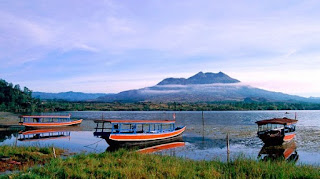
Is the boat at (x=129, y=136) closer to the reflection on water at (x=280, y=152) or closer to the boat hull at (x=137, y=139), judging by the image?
the boat hull at (x=137, y=139)

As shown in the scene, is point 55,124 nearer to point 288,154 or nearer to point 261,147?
point 261,147

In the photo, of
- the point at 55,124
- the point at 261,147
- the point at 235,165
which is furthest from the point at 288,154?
the point at 55,124

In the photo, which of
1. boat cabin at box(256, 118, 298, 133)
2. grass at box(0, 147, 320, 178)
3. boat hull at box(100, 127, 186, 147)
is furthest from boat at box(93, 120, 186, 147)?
grass at box(0, 147, 320, 178)

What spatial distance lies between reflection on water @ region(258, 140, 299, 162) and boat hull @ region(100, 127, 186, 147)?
10478mm

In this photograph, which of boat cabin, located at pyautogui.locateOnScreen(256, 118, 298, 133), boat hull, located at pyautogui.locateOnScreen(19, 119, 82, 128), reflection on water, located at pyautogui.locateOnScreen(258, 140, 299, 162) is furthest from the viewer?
boat hull, located at pyautogui.locateOnScreen(19, 119, 82, 128)

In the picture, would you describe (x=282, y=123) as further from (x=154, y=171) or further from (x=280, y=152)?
(x=154, y=171)

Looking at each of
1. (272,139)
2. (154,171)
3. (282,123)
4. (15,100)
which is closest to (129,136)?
(272,139)

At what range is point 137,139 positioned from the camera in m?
28.2

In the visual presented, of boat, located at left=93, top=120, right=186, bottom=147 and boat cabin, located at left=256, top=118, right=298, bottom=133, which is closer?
boat, located at left=93, top=120, right=186, bottom=147

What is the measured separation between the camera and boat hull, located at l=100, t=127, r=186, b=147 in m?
26.4

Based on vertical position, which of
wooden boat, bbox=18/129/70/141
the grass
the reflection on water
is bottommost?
wooden boat, bbox=18/129/70/141

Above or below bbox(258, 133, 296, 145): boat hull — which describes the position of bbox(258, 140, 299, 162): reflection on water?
below

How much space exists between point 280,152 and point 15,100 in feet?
326

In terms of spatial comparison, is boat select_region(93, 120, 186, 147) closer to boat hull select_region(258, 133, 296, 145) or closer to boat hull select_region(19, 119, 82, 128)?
boat hull select_region(258, 133, 296, 145)
